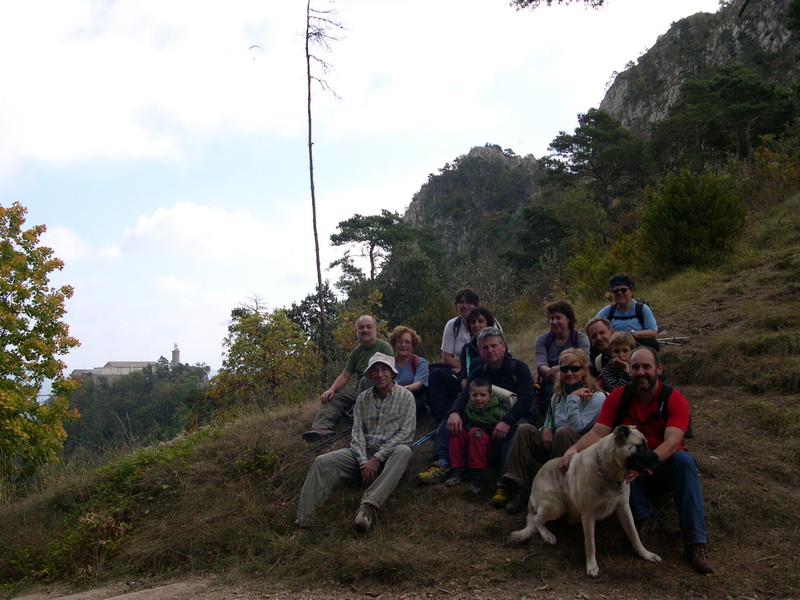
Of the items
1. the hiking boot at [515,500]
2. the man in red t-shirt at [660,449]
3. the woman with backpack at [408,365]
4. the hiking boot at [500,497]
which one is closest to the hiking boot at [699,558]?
the man in red t-shirt at [660,449]

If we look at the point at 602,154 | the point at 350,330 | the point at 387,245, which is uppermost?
the point at 602,154

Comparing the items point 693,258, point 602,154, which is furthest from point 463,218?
point 693,258

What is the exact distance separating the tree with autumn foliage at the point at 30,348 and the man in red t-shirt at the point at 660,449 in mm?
13454

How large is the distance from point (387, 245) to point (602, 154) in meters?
15.4

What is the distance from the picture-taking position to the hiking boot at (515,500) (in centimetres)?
406

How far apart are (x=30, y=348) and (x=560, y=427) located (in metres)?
14.7

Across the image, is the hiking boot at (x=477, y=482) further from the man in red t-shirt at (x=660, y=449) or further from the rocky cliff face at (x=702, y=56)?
the rocky cliff face at (x=702, y=56)

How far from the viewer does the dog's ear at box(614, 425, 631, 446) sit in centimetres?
309

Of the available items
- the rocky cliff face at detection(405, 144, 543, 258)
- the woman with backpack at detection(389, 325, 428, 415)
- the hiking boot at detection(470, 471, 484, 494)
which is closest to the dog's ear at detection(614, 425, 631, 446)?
the hiking boot at detection(470, 471, 484, 494)

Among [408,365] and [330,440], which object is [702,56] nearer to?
[408,365]

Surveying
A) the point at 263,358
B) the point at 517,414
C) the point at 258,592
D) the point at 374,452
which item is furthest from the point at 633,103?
the point at 258,592

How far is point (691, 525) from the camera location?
10.5 feet

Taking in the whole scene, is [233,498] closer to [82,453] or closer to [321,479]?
[321,479]

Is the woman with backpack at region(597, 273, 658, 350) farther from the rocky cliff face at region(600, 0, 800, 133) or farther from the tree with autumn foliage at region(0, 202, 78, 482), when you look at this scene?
the rocky cliff face at region(600, 0, 800, 133)
